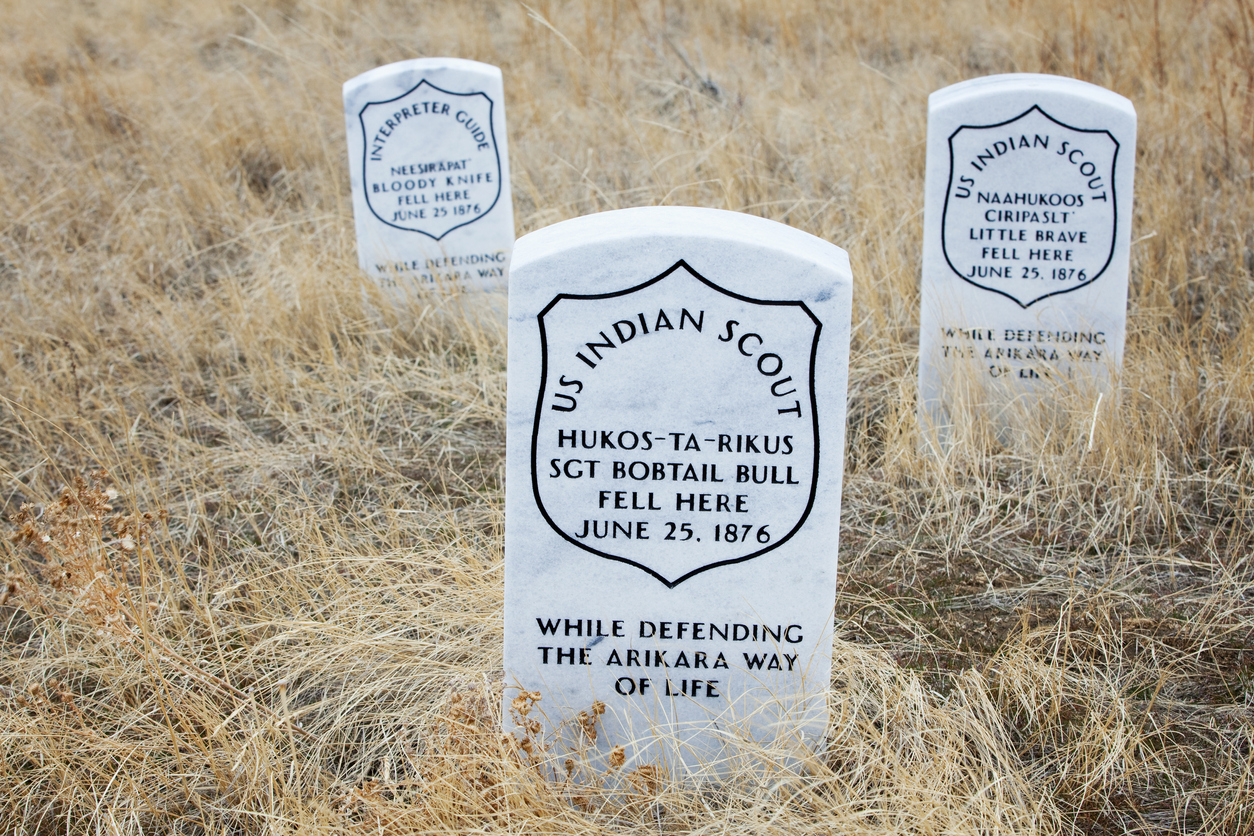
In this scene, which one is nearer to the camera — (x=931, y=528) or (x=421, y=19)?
(x=931, y=528)

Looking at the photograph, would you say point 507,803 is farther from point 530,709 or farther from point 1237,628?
point 1237,628

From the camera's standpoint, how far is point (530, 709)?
1791mm

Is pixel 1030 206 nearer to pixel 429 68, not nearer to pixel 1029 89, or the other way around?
pixel 1029 89

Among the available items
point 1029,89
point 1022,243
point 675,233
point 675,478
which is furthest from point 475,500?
point 1029,89

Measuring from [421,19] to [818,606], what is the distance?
22.5 feet

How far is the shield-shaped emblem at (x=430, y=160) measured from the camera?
399 centimetres

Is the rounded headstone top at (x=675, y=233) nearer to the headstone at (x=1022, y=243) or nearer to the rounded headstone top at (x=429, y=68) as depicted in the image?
the headstone at (x=1022, y=243)

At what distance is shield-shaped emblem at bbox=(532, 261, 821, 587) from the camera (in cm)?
168

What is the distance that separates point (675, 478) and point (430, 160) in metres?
2.72

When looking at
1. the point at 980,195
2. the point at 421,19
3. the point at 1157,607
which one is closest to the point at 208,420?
the point at 980,195

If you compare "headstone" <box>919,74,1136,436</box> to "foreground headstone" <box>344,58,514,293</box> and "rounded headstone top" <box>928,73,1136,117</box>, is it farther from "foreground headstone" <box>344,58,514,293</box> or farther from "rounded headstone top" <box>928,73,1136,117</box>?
"foreground headstone" <box>344,58,514,293</box>

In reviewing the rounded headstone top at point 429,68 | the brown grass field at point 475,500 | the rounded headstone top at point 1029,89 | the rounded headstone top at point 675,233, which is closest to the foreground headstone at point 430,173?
the rounded headstone top at point 429,68

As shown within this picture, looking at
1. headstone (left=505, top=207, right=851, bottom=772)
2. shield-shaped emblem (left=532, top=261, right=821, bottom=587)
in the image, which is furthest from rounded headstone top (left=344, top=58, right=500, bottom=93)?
shield-shaped emblem (left=532, top=261, right=821, bottom=587)

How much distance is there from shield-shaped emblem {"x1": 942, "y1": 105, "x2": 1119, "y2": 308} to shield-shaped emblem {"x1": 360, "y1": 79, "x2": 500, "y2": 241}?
1.90 m
